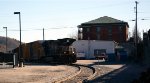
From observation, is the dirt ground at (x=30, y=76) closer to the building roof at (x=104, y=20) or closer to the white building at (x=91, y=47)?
the white building at (x=91, y=47)

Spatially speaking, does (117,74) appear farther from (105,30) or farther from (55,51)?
(105,30)

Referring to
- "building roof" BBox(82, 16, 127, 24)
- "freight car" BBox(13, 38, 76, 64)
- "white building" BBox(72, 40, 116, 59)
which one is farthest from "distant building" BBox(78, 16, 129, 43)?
"freight car" BBox(13, 38, 76, 64)

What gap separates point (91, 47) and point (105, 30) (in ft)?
93.9

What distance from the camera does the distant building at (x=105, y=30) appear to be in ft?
340

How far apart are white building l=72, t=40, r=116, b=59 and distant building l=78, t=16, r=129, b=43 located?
1043 inches

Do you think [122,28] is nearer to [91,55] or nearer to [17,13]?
[91,55]

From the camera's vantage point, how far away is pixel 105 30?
10481 cm

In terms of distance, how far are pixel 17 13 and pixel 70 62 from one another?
11.0 metres

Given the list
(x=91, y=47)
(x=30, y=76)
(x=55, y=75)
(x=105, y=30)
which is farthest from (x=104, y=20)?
(x=30, y=76)

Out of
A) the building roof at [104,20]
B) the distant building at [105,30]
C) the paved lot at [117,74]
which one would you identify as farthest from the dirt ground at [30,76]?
the building roof at [104,20]

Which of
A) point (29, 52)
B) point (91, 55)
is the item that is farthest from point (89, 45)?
point (29, 52)

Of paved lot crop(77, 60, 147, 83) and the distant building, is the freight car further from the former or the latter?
the distant building

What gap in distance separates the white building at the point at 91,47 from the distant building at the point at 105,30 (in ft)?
86.9

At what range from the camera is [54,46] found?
178 feet
